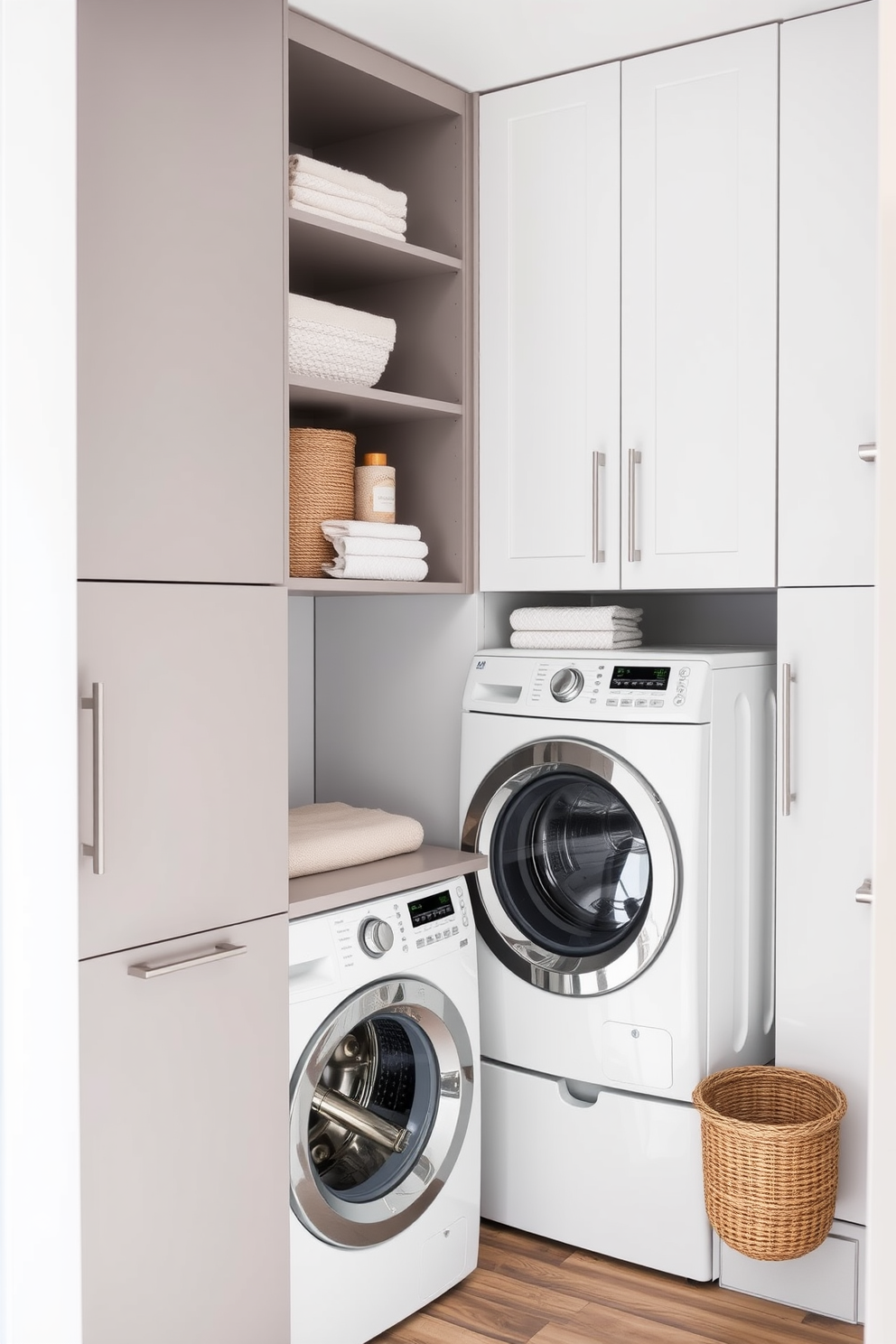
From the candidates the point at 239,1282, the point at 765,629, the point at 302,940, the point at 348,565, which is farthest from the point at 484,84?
the point at 239,1282

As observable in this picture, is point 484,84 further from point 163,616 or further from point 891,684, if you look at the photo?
point 891,684

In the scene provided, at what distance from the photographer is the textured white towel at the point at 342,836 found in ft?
7.30

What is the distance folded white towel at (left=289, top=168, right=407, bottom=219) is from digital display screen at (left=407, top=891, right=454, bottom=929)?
135cm

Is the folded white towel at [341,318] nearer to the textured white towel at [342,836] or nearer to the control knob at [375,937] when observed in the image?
the textured white towel at [342,836]

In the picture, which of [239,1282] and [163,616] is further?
[239,1282]

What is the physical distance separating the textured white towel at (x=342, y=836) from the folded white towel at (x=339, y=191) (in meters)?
1.20

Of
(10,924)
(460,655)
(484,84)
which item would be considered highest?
(484,84)

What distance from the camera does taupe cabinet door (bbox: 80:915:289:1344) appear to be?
1684 mm

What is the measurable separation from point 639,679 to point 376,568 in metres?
0.56

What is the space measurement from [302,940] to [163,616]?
631mm

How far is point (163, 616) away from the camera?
5.79 ft

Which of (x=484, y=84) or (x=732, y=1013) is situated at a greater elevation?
(x=484, y=84)

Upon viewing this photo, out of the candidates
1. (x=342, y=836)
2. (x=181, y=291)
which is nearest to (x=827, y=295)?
(x=181, y=291)

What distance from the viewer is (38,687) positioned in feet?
4.73
